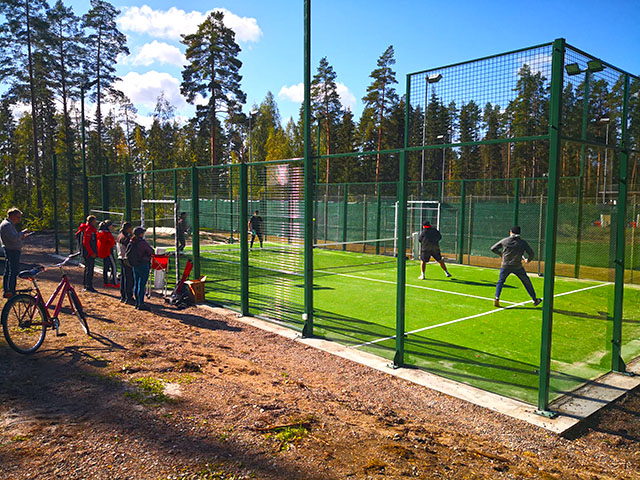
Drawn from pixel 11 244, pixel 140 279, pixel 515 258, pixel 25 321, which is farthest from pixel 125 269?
pixel 515 258

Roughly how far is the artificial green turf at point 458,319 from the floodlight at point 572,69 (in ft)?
11.8

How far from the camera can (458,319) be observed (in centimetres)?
953

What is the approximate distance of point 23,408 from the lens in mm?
4906

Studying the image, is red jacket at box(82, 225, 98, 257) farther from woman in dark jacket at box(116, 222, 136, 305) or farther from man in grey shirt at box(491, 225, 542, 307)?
man in grey shirt at box(491, 225, 542, 307)

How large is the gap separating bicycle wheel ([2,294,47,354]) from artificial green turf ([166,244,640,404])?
12.8 feet

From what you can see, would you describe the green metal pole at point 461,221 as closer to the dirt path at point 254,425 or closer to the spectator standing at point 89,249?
the spectator standing at point 89,249

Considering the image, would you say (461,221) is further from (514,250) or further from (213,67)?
(213,67)

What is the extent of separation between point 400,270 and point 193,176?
595cm

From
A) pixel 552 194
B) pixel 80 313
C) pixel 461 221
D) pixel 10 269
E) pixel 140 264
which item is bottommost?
pixel 80 313

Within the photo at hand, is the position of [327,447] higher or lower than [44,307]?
lower

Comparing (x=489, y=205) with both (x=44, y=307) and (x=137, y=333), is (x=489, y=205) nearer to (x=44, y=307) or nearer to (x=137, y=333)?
(x=137, y=333)

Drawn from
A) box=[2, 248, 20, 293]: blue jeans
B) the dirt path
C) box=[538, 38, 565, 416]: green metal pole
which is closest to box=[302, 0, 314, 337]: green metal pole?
the dirt path

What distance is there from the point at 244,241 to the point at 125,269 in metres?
2.89

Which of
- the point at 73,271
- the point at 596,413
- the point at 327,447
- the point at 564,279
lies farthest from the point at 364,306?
the point at 73,271
